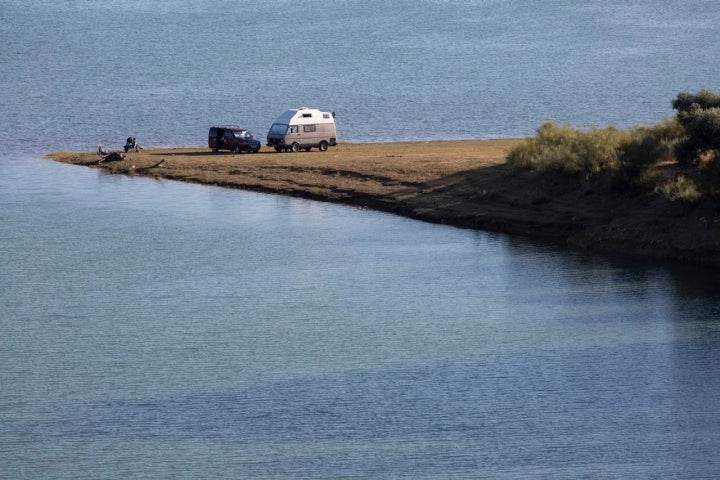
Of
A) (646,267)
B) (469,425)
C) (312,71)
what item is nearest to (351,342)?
(469,425)

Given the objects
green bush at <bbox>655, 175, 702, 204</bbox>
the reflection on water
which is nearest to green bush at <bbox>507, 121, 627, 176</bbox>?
green bush at <bbox>655, 175, 702, 204</bbox>

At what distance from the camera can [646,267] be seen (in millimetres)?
48094

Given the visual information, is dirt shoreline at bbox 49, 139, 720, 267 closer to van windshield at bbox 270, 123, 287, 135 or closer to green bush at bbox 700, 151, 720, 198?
green bush at bbox 700, 151, 720, 198

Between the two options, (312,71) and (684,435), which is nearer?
(684,435)

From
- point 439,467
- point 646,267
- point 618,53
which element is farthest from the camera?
point 618,53

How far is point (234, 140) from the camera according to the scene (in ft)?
258

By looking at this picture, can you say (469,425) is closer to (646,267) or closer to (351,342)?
(351,342)

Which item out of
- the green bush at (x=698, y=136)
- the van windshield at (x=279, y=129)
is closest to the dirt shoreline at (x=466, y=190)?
the van windshield at (x=279, y=129)

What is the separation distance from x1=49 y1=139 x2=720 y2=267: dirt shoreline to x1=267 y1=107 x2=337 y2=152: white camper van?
106cm

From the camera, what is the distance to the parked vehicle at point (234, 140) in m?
78.6

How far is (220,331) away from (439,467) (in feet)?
43.3

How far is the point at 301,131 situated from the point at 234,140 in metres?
4.26

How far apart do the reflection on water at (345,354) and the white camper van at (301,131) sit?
67.1 feet

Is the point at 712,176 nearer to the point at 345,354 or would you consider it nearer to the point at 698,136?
the point at 698,136
